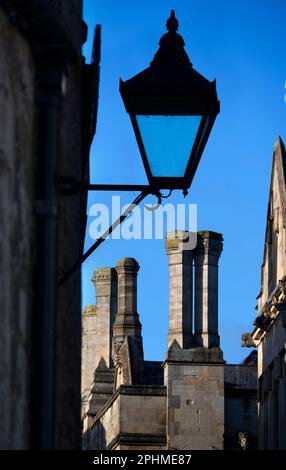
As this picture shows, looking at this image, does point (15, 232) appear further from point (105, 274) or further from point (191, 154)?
point (105, 274)

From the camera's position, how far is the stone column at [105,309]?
2141 inches

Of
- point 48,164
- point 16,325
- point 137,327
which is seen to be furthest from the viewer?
point 137,327

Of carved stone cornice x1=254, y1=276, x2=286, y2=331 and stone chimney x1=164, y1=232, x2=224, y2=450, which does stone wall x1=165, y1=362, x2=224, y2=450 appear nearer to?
stone chimney x1=164, y1=232, x2=224, y2=450

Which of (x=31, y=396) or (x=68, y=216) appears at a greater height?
(x=68, y=216)

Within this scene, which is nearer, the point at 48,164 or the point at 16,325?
the point at 16,325

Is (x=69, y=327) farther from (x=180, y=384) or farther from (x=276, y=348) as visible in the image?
(x=180, y=384)

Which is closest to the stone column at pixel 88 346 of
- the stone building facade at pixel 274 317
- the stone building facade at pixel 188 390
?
the stone building facade at pixel 188 390

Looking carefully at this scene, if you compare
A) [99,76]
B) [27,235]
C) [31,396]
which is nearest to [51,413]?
[31,396]

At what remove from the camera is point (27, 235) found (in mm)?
7578

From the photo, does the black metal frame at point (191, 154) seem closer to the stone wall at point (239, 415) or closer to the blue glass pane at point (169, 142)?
the blue glass pane at point (169, 142)

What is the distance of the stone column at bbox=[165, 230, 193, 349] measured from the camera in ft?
141

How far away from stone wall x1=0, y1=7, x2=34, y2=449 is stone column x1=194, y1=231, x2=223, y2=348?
3538cm

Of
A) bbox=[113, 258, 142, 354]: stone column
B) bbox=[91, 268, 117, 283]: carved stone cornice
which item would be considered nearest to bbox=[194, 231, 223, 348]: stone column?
bbox=[113, 258, 142, 354]: stone column
